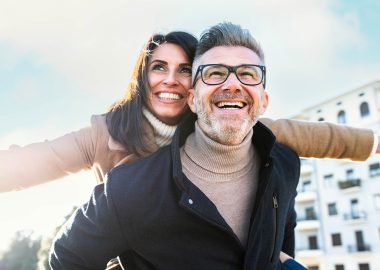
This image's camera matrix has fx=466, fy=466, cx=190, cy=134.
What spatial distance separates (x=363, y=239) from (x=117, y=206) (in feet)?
95.8

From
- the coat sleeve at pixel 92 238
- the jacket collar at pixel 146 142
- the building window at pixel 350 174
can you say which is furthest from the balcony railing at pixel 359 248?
the coat sleeve at pixel 92 238

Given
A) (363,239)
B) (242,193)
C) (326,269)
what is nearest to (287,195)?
(242,193)

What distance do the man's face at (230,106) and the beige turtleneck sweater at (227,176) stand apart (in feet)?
0.21

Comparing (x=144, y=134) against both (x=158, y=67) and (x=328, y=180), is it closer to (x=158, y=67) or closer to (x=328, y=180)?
(x=158, y=67)

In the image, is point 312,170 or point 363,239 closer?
point 363,239

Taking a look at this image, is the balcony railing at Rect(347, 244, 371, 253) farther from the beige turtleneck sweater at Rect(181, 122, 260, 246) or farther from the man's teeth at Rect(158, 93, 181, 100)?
the beige turtleneck sweater at Rect(181, 122, 260, 246)

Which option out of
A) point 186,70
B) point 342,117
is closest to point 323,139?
point 186,70

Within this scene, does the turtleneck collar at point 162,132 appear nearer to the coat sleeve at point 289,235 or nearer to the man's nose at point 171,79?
the man's nose at point 171,79

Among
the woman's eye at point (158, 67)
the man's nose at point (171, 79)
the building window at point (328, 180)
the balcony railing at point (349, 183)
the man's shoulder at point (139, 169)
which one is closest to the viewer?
the man's shoulder at point (139, 169)

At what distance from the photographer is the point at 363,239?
93.8 feet

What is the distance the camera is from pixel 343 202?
30.2m

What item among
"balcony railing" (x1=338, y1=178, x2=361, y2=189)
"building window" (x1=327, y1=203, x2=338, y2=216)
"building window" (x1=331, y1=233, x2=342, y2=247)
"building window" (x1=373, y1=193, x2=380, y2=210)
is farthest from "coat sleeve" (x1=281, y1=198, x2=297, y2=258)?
"building window" (x1=327, y1=203, x2=338, y2=216)

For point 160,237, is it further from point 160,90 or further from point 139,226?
point 160,90

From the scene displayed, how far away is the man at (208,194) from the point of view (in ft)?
7.36
